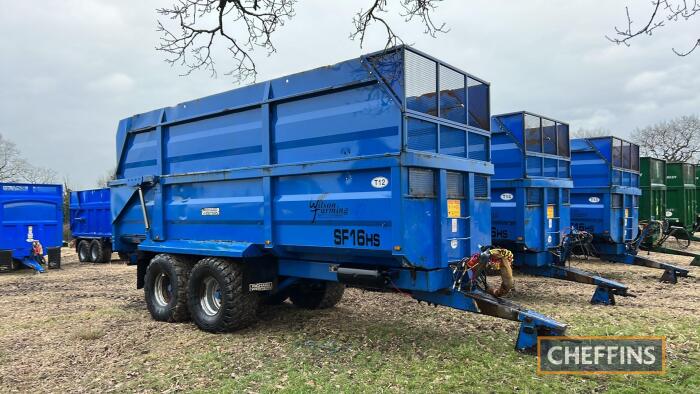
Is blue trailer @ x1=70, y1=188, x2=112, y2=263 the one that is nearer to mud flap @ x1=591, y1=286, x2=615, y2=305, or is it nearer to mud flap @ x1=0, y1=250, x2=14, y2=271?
mud flap @ x1=0, y1=250, x2=14, y2=271

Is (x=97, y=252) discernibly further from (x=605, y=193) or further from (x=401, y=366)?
(x=605, y=193)

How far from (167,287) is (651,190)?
12.8 meters

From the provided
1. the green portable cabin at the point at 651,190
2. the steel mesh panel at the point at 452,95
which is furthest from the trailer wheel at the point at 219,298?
the green portable cabin at the point at 651,190

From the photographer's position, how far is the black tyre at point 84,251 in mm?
16391

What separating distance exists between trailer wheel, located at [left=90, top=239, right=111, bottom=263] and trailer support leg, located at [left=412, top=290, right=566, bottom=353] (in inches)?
534

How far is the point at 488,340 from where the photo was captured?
17.8 feet

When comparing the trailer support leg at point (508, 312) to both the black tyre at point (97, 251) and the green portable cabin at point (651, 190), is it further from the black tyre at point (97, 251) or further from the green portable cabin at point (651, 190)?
the black tyre at point (97, 251)

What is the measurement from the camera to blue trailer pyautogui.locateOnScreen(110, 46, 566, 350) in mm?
4797

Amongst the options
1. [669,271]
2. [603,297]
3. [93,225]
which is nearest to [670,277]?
[669,271]

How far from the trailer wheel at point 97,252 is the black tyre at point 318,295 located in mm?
10874

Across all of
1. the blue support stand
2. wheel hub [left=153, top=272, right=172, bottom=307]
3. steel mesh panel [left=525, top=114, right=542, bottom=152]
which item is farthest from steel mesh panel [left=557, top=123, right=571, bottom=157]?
the blue support stand

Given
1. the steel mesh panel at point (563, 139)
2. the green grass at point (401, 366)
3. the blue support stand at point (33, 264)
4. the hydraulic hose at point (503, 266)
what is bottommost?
the green grass at point (401, 366)

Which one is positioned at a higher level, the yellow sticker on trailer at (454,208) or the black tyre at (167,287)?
the yellow sticker on trailer at (454,208)

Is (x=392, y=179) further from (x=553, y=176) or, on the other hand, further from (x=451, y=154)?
(x=553, y=176)
